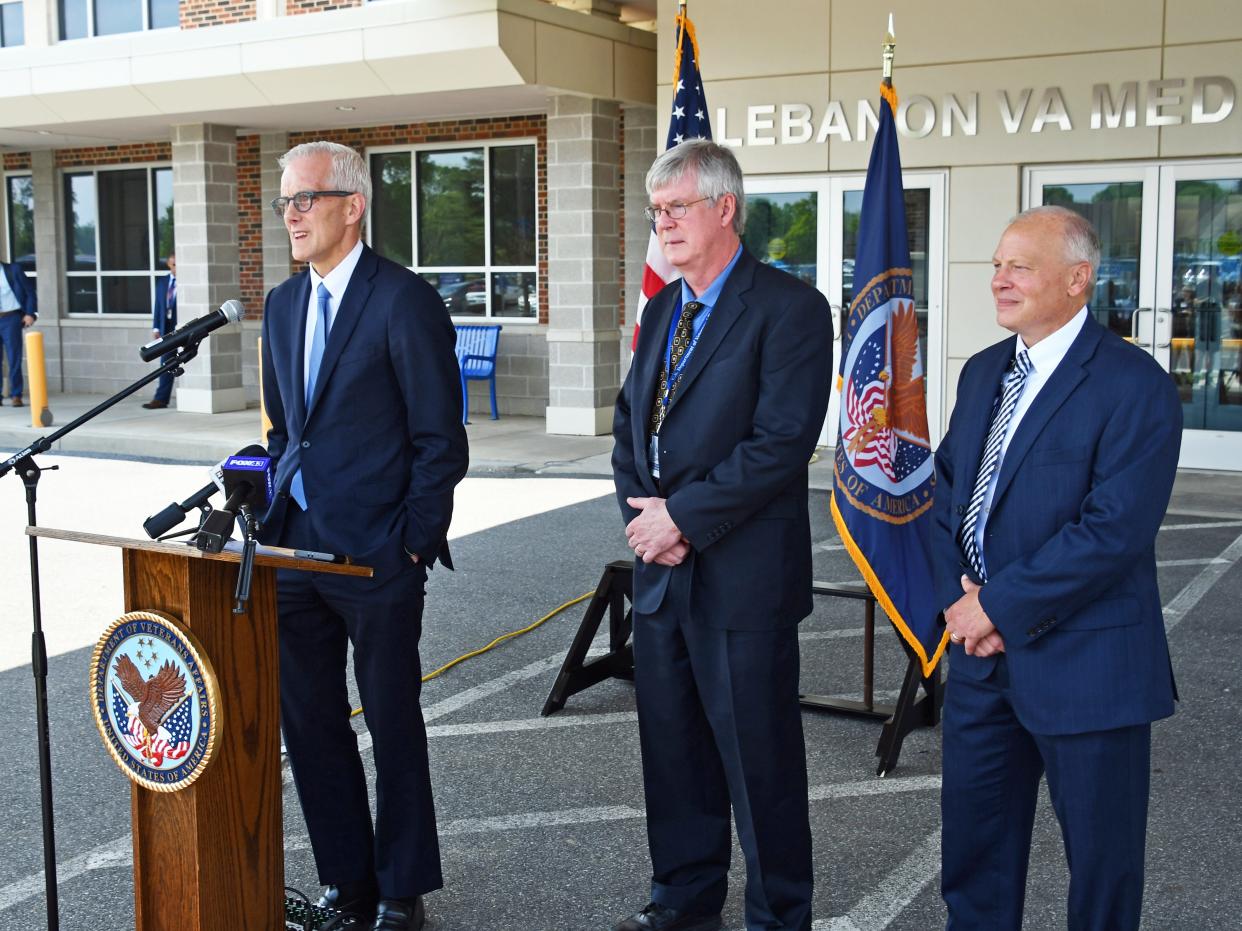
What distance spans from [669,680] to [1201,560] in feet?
19.5

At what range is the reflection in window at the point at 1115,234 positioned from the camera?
1214 centimetres

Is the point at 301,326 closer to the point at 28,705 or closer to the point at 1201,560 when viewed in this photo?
the point at 28,705

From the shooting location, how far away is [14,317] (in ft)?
60.1

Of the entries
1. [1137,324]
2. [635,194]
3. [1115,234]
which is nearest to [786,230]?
[635,194]

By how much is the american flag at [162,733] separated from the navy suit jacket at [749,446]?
1.25 m

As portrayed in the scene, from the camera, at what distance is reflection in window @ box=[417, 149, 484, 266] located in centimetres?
1717

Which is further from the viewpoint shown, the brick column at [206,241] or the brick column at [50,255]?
the brick column at [50,255]

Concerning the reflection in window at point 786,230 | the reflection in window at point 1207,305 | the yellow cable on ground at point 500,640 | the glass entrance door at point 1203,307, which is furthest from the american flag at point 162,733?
the reflection in window at point 786,230

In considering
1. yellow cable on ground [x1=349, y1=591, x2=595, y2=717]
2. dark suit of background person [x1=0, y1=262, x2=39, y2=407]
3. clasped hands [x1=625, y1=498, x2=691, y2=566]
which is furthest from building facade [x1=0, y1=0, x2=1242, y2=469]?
clasped hands [x1=625, y1=498, x2=691, y2=566]

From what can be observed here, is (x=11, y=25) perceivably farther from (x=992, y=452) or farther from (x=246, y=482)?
(x=992, y=452)

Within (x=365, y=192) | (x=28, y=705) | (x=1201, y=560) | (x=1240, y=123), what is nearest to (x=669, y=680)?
(x=365, y=192)

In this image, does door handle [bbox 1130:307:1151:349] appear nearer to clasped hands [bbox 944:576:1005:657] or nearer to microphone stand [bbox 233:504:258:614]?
clasped hands [bbox 944:576:1005:657]

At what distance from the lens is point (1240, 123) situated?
37.5ft

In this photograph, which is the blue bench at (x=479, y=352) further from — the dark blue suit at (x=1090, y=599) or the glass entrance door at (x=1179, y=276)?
the dark blue suit at (x=1090, y=599)
